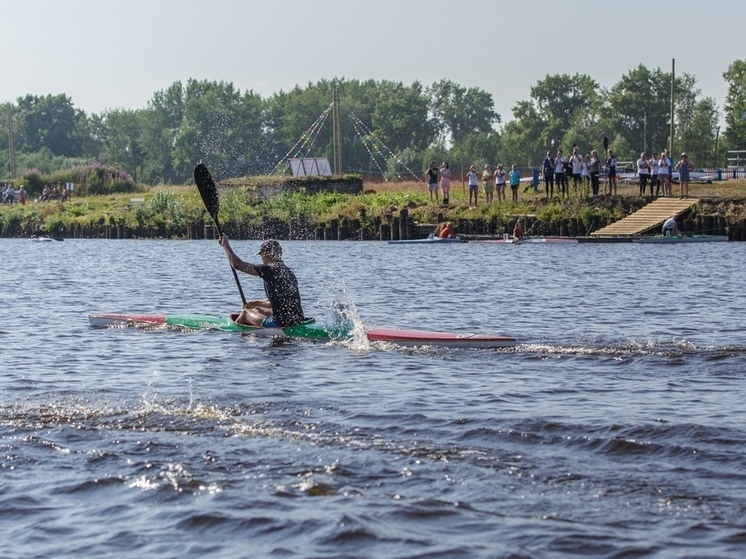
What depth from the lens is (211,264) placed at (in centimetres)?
3912

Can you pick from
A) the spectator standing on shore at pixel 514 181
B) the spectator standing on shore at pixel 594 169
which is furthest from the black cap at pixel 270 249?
the spectator standing on shore at pixel 514 181

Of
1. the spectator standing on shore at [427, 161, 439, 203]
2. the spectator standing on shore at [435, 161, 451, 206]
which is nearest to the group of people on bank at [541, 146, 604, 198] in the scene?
the spectator standing on shore at [435, 161, 451, 206]

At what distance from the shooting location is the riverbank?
4525cm

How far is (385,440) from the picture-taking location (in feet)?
35.9

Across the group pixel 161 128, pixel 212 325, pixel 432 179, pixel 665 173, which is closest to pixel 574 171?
pixel 665 173

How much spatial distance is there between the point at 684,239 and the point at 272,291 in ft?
90.9

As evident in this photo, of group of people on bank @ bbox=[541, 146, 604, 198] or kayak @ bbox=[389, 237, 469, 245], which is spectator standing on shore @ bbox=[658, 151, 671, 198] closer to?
group of people on bank @ bbox=[541, 146, 604, 198]

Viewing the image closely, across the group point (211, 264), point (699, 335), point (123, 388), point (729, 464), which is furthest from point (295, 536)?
point (211, 264)

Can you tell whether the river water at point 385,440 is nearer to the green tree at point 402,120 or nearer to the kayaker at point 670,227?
the kayaker at point 670,227

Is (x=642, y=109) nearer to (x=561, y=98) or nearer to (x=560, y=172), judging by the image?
(x=561, y=98)

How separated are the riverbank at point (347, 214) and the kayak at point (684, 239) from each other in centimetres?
109

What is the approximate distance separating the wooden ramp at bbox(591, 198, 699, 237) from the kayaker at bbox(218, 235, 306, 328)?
89.6ft

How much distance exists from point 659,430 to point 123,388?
6210mm

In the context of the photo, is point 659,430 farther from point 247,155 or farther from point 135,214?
point 247,155
